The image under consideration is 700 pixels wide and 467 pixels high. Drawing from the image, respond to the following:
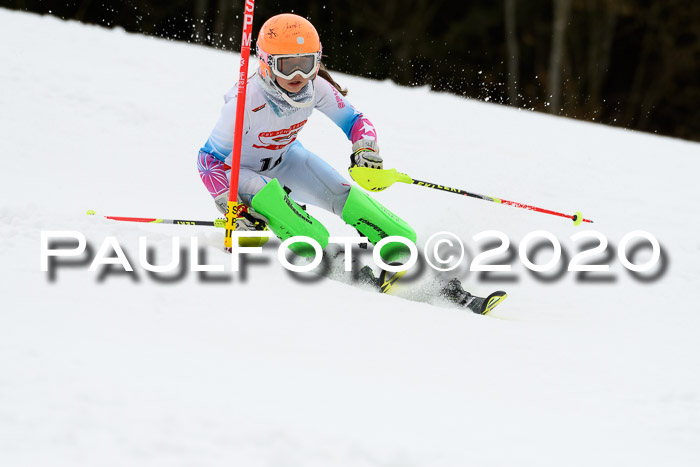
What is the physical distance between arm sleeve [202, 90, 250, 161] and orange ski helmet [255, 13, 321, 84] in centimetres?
26

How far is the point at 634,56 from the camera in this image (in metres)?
21.6

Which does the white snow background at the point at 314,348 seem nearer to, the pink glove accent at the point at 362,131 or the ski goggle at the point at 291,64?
the pink glove accent at the point at 362,131

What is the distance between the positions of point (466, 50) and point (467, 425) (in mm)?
20225

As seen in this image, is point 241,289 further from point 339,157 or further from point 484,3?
point 484,3

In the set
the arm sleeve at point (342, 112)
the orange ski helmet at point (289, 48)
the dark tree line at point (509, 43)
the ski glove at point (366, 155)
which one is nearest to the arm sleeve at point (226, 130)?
the orange ski helmet at point (289, 48)

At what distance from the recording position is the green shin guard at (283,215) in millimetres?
4270

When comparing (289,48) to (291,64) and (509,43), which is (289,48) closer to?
(291,64)

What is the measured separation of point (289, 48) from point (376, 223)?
106 centimetres

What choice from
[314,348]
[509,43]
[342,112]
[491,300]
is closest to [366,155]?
[342,112]

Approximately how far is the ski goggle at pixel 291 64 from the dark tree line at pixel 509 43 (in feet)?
49.8

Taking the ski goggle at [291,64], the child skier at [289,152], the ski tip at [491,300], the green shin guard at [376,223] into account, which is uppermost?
the ski goggle at [291,64]

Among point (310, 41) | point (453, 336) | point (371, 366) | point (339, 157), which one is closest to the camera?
point (371, 366)

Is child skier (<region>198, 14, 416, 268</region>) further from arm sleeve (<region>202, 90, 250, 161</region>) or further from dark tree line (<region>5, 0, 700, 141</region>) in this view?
dark tree line (<region>5, 0, 700, 141</region>)

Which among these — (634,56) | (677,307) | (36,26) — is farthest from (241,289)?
(634,56)
